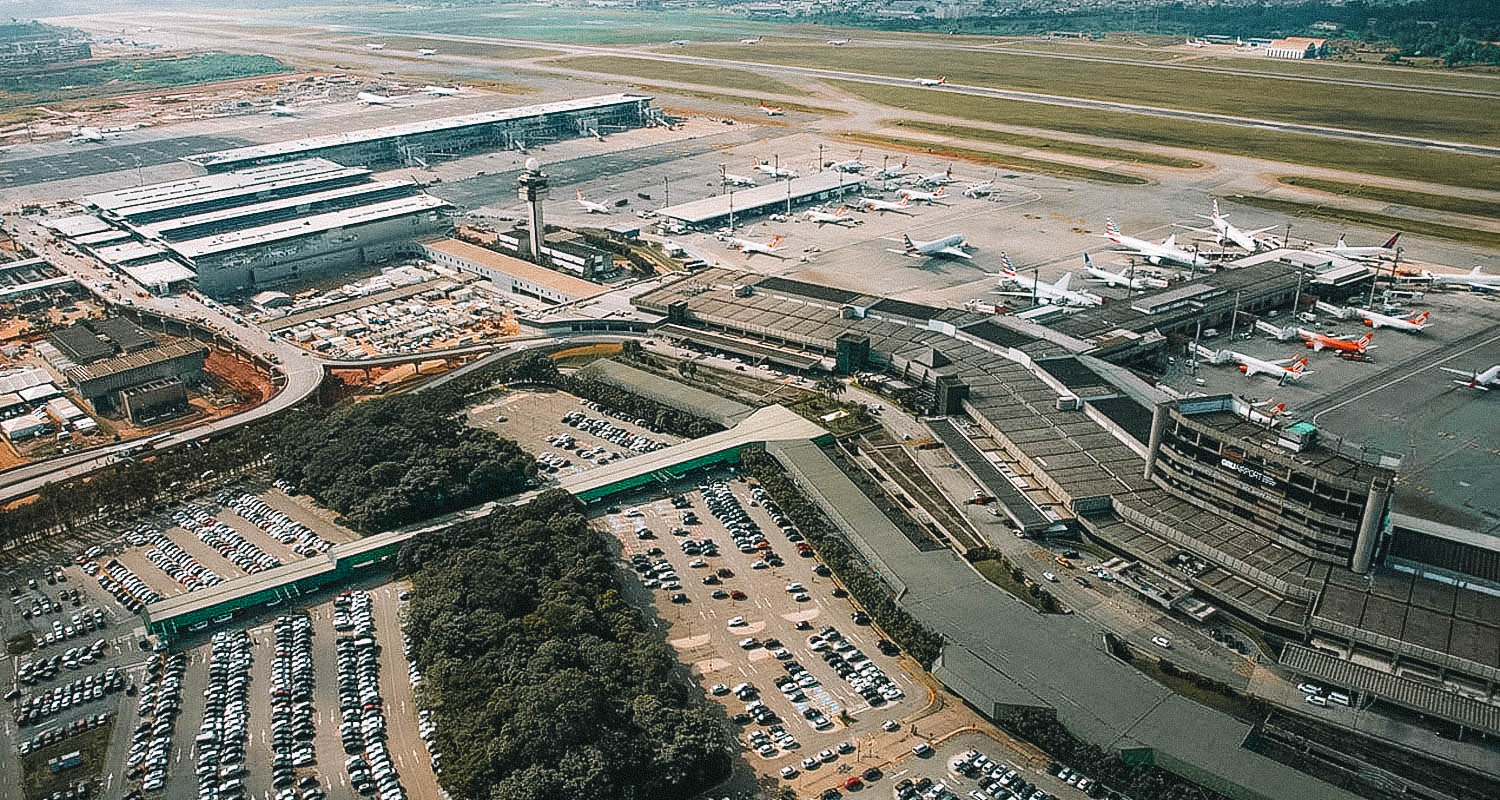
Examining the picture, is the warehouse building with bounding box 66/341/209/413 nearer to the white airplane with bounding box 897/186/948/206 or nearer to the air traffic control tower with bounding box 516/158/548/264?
the air traffic control tower with bounding box 516/158/548/264

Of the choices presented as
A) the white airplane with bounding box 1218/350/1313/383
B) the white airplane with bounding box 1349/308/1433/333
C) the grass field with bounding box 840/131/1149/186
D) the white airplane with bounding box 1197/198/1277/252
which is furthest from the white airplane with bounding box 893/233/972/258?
the grass field with bounding box 840/131/1149/186

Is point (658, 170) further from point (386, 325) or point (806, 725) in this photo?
point (806, 725)

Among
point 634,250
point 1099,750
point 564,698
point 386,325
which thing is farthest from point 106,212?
point 1099,750

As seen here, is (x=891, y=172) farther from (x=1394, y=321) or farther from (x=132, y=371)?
(x=132, y=371)

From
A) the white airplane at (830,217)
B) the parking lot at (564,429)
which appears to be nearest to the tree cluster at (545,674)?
the parking lot at (564,429)

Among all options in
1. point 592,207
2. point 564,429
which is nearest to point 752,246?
point 592,207
